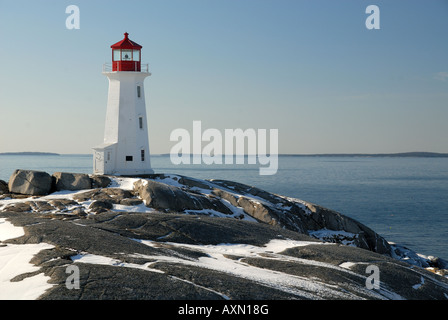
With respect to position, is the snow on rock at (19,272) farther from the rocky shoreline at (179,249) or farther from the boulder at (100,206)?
the boulder at (100,206)

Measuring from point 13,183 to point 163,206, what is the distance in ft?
41.1

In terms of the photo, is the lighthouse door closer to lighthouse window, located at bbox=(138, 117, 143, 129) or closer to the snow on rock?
lighthouse window, located at bbox=(138, 117, 143, 129)

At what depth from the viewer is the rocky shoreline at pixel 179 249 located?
48.8ft

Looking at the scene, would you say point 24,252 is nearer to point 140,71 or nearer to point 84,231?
point 84,231

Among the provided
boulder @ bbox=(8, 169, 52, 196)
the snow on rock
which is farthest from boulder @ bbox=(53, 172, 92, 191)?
the snow on rock

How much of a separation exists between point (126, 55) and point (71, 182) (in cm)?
1559

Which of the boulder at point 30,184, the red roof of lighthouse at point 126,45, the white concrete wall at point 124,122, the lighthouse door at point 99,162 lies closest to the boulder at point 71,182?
the boulder at point 30,184

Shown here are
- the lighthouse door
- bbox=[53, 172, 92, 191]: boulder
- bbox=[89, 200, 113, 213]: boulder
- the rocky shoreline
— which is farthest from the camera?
the lighthouse door

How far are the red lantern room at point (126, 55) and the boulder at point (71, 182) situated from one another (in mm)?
13620

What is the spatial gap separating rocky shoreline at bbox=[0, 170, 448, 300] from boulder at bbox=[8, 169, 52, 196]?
78 millimetres

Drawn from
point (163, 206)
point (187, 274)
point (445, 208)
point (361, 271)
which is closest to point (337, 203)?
point (445, 208)

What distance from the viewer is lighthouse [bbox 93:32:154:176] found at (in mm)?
45812

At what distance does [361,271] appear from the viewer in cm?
2000

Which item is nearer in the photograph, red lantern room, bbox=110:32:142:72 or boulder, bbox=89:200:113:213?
boulder, bbox=89:200:113:213
